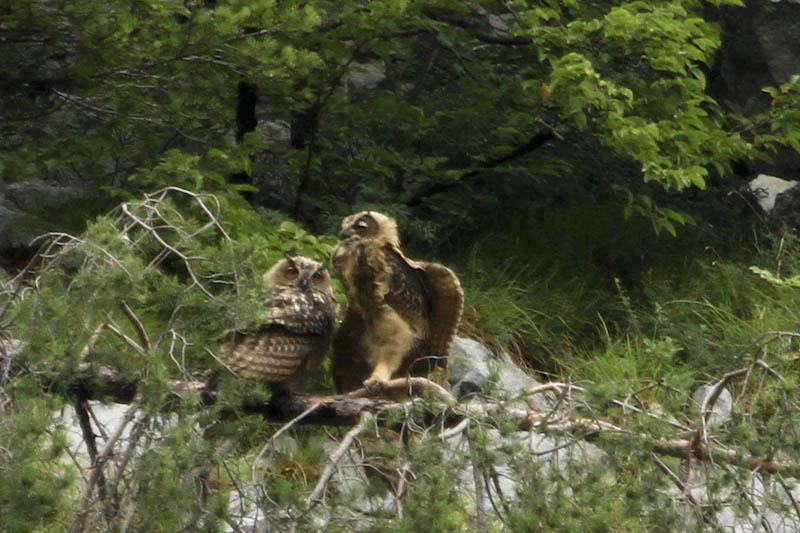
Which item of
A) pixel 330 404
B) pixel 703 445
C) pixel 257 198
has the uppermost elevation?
pixel 703 445

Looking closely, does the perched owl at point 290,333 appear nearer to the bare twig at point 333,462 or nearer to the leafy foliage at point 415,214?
the leafy foliage at point 415,214

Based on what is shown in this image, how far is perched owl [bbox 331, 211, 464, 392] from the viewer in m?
4.64

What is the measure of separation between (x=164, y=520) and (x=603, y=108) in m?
3.75

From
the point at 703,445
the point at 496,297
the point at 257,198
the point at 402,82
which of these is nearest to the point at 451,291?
the point at 703,445

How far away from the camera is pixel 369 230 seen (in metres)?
4.66

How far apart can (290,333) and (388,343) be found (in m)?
0.65

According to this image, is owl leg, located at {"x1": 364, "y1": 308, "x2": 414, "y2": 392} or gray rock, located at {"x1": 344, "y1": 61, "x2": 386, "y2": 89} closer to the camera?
owl leg, located at {"x1": 364, "y1": 308, "x2": 414, "y2": 392}

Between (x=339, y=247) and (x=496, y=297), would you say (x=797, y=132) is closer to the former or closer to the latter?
(x=496, y=297)

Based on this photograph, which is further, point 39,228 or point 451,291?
point 39,228

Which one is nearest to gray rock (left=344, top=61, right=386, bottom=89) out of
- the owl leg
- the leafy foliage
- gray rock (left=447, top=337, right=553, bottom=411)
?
the leafy foliage

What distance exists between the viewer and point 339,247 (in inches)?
185

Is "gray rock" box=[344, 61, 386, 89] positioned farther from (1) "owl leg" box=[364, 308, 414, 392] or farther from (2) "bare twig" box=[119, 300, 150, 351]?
(2) "bare twig" box=[119, 300, 150, 351]

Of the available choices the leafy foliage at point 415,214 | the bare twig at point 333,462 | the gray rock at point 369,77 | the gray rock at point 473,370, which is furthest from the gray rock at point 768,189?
the bare twig at point 333,462

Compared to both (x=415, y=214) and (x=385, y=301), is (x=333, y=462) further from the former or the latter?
(x=415, y=214)
